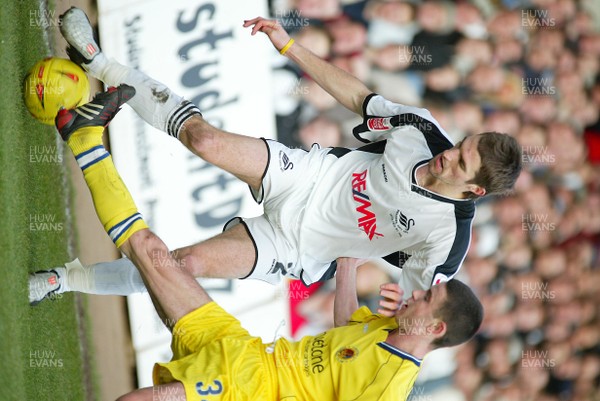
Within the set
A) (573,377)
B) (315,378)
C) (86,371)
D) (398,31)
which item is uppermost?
(398,31)

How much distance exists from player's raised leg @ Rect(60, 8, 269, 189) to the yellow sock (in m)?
0.40

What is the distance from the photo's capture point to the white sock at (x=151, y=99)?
11.9ft

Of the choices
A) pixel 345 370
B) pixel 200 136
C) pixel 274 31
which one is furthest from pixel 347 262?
pixel 274 31

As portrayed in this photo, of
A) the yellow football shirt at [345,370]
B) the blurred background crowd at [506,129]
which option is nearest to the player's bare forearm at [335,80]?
the yellow football shirt at [345,370]

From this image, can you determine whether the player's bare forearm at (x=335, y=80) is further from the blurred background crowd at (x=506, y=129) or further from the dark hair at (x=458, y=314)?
the blurred background crowd at (x=506, y=129)

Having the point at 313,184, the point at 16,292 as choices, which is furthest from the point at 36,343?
the point at 313,184

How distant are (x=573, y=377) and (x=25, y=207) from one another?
3.98 metres

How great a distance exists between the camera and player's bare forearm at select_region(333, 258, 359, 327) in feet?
12.1

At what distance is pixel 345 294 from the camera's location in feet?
12.3

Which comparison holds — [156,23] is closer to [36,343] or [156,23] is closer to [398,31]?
[398,31]

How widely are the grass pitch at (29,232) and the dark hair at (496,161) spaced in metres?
2.21

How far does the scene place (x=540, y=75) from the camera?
5.85 meters

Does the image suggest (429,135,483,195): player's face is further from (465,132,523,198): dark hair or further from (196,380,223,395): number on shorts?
(196,380,223,395): number on shorts

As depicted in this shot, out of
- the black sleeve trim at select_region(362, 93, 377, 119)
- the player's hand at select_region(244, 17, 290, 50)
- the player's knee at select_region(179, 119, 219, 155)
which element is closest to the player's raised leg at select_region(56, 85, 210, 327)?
→ the player's knee at select_region(179, 119, 219, 155)
